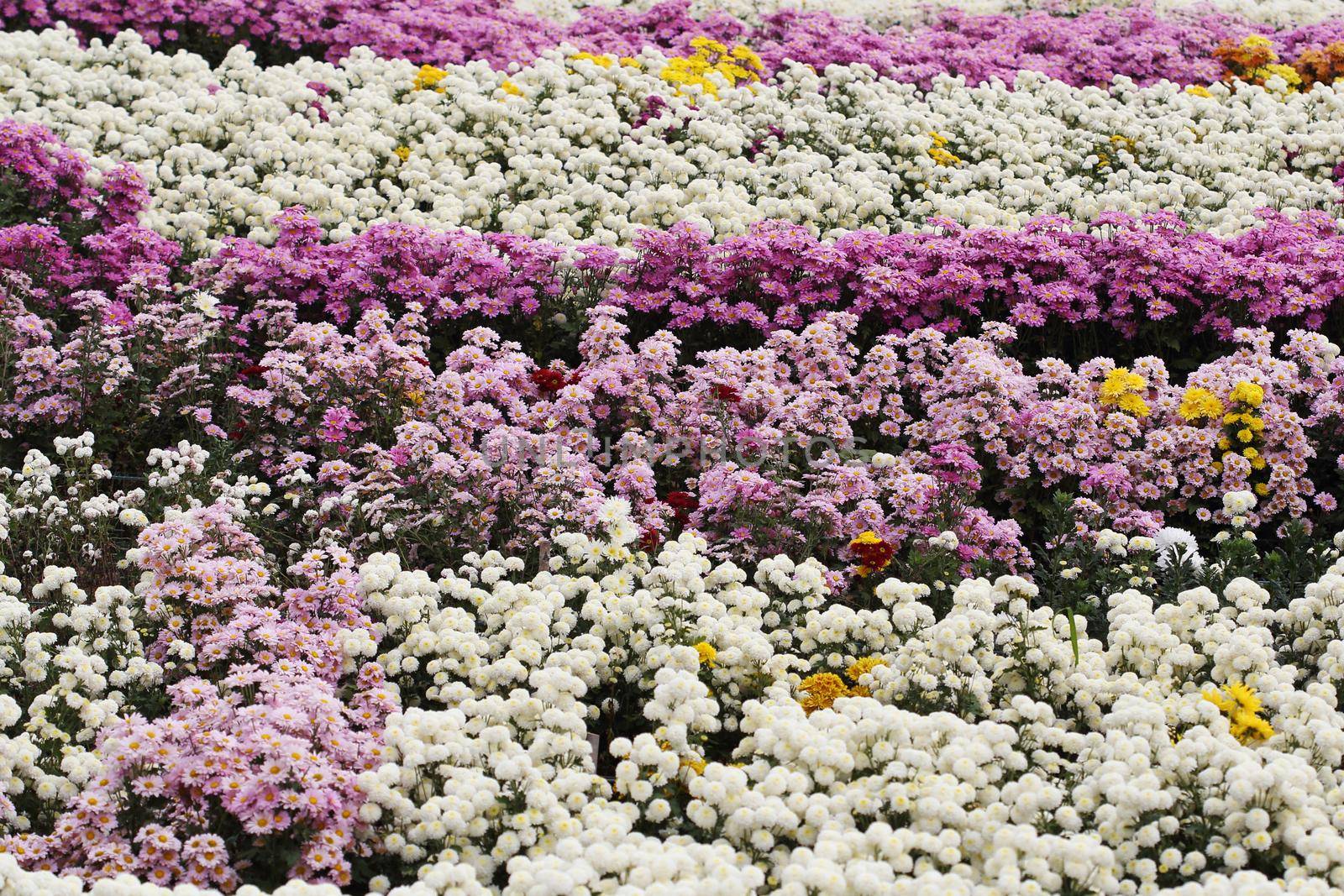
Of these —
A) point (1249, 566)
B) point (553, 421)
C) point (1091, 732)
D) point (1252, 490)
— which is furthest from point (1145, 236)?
point (1091, 732)

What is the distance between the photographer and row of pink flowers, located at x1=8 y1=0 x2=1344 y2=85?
1122 centimetres

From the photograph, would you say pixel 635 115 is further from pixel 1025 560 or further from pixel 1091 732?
pixel 1091 732

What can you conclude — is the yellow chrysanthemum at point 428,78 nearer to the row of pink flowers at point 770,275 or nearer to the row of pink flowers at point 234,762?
the row of pink flowers at point 770,275

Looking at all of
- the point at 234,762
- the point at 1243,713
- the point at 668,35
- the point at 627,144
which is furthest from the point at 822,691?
the point at 668,35

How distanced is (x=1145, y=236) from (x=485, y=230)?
3.82 metres

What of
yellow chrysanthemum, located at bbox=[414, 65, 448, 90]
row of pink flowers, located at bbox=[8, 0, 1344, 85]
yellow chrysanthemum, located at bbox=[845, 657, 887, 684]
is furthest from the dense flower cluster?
row of pink flowers, located at bbox=[8, 0, 1344, 85]

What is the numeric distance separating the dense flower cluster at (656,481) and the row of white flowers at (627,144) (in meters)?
0.04

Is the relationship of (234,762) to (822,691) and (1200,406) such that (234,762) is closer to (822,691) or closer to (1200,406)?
(822,691)

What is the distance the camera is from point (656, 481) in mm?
6344

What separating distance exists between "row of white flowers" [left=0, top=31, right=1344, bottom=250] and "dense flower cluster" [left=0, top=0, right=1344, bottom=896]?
0.14 ft

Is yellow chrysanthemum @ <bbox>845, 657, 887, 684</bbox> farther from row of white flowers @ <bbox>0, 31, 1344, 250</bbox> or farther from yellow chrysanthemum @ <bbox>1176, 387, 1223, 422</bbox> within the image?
row of white flowers @ <bbox>0, 31, 1344, 250</bbox>

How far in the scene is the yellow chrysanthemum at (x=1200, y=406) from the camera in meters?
6.37

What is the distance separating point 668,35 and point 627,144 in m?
3.01

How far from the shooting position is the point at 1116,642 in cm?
479
